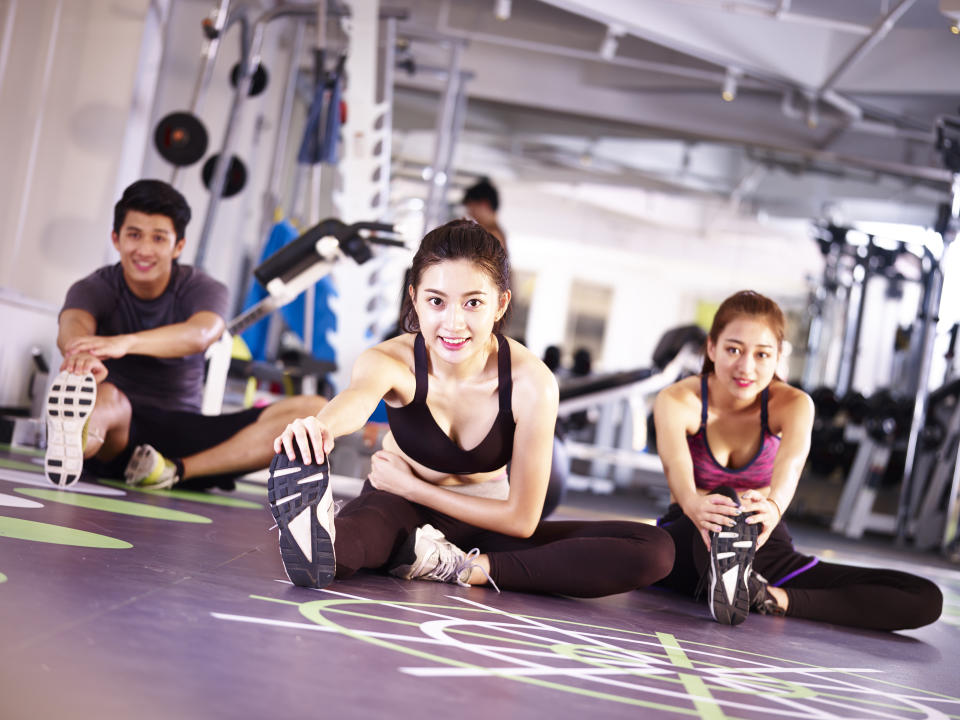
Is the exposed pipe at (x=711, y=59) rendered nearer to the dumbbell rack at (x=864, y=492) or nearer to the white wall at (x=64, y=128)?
the dumbbell rack at (x=864, y=492)

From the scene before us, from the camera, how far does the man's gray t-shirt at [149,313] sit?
3457 millimetres

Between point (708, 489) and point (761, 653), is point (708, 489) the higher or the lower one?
the higher one

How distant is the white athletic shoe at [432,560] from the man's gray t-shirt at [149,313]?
4.80 ft

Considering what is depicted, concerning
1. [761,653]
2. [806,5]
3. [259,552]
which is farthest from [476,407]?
[806,5]

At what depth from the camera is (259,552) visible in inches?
96.9

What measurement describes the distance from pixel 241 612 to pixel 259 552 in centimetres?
80

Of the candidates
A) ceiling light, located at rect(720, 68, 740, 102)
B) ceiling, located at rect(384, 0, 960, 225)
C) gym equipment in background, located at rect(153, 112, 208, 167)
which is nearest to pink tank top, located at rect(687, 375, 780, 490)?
gym equipment in background, located at rect(153, 112, 208, 167)

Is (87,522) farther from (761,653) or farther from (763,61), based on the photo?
(763,61)

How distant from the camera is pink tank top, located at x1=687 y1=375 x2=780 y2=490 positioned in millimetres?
3059

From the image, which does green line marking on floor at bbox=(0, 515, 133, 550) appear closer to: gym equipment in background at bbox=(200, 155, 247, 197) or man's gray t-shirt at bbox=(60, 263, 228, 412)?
man's gray t-shirt at bbox=(60, 263, 228, 412)

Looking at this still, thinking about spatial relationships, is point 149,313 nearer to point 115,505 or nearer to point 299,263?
point 299,263

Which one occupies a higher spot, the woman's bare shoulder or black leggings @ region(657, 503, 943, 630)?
the woman's bare shoulder

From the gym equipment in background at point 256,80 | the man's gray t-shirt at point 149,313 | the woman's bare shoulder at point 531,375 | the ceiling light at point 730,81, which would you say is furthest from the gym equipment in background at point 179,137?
the ceiling light at point 730,81

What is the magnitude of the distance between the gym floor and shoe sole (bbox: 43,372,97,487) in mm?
84
